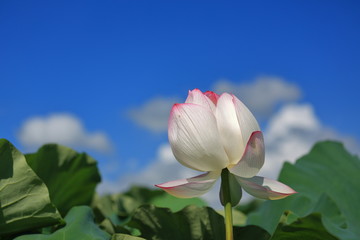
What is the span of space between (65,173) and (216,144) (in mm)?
606

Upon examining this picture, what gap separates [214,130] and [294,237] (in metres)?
0.26

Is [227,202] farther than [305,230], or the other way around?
[305,230]

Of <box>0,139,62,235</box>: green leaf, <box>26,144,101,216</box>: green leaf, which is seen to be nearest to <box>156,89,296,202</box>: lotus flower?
<box>0,139,62,235</box>: green leaf

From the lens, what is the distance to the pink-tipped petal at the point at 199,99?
683mm

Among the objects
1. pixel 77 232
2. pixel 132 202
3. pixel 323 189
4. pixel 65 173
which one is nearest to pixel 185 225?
pixel 77 232

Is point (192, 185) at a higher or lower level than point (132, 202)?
higher

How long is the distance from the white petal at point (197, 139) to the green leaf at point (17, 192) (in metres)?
0.31

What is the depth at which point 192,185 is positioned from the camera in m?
0.66

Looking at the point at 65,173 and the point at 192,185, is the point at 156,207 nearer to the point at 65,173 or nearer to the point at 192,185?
the point at 192,185

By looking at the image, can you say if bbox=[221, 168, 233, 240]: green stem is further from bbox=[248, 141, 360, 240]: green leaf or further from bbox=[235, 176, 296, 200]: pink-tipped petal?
bbox=[248, 141, 360, 240]: green leaf

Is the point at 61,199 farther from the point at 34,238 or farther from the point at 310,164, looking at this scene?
the point at 310,164

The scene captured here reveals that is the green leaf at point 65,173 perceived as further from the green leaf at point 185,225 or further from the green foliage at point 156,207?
the green leaf at point 185,225

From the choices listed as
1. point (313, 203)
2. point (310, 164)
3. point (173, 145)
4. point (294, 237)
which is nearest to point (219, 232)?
point (294, 237)

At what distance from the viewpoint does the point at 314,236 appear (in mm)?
777
